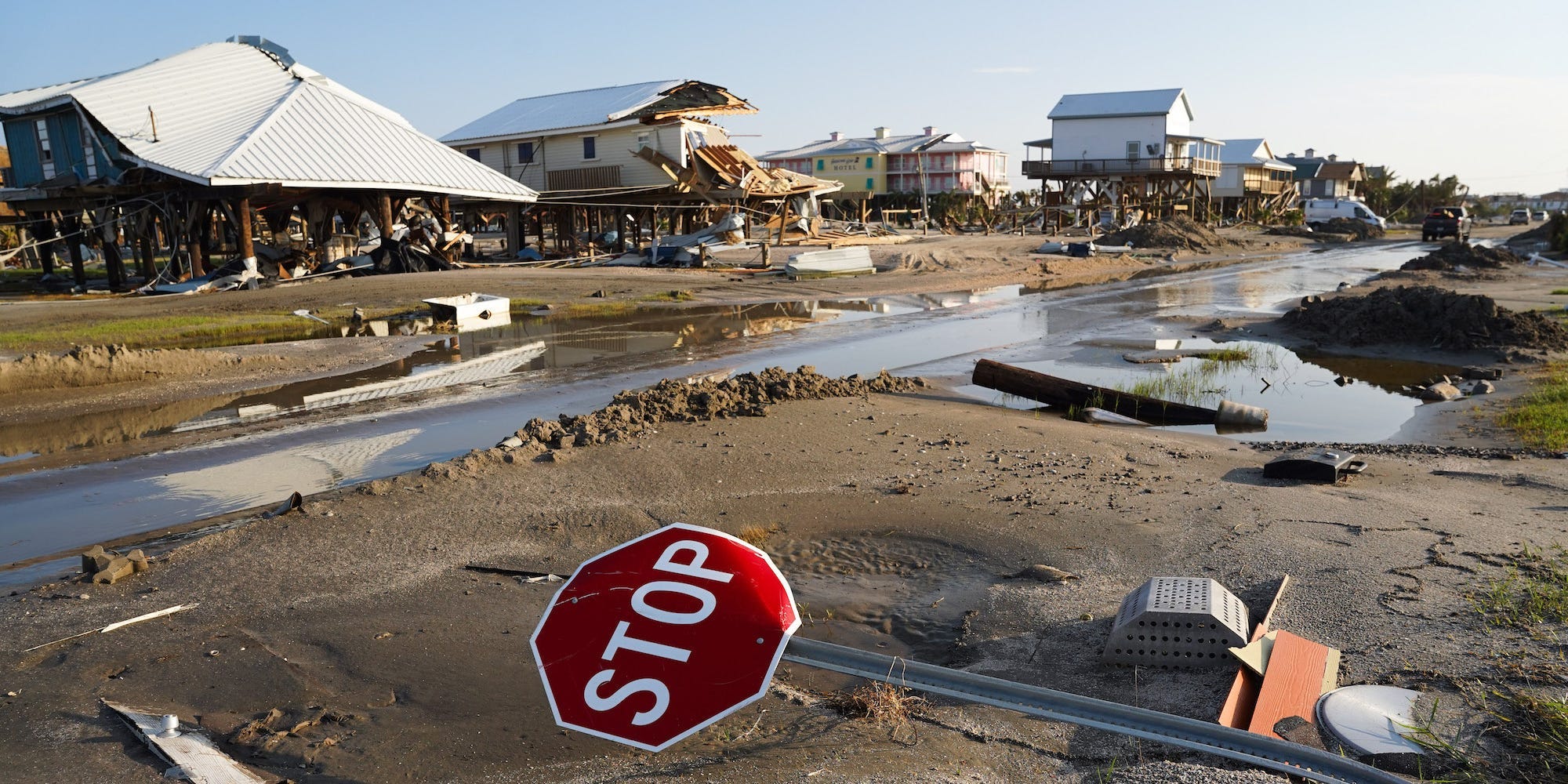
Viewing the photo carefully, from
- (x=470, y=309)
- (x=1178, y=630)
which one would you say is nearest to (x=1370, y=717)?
(x=1178, y=630)

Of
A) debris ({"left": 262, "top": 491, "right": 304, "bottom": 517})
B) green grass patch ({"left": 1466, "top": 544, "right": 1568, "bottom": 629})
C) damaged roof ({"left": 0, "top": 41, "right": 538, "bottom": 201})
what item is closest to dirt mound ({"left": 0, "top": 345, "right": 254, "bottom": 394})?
debris ({"left": 262, "top": 491, "right": 304, "bottom": 517})

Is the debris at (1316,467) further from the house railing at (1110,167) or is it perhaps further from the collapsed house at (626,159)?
the house railing at (1110,167)

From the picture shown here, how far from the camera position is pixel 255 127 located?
28.4m

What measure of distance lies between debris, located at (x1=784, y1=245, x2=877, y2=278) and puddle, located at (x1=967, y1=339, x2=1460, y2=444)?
14955mm

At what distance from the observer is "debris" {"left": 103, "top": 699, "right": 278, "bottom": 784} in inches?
151

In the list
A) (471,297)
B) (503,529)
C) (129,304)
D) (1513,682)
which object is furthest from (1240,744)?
(129,304)

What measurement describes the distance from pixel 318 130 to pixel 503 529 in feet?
87.2

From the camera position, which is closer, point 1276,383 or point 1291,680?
point 1291,680

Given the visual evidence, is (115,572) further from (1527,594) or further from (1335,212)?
(1335,212)

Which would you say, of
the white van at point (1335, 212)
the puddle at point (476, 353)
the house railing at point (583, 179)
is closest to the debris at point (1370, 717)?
the puddle at point (476, 353)

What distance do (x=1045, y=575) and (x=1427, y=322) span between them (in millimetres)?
14306

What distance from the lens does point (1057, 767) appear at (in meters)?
3.82

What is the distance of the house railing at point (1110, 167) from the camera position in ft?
193

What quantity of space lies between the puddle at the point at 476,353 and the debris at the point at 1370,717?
11.6 m
